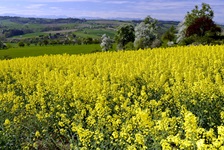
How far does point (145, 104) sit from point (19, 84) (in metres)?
7.63

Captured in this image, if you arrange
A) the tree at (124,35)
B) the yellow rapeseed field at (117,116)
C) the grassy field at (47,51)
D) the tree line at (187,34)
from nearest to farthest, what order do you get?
the yellow rapeseed field at (117,116), the tree line at (187,34), the tree at (124,35), the grassy field at (47,51)

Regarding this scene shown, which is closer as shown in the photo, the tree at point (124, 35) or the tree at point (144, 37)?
the tree at point (144, 37)

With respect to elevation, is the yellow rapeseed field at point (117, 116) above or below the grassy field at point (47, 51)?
above

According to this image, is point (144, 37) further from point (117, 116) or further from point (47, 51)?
point (117, 116)

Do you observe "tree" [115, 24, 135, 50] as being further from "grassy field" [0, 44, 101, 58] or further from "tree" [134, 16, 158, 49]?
→ "tree" [134, 16, 158, 49]

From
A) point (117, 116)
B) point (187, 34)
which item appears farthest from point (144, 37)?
point (117, 116)

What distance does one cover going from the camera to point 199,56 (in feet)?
58.2

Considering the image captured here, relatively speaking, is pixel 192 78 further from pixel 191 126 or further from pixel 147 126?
pixel 191 126

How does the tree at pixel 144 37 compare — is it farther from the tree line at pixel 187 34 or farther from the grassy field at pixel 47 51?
the grassy field at pixel 47 51

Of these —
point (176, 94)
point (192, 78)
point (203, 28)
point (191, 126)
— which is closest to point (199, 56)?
point (192, 78)

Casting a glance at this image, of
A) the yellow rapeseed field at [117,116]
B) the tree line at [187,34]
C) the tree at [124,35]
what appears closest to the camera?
the yellow rapeseed field at [117,116]

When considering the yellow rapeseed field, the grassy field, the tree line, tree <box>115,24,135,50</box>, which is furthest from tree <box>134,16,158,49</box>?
the yellow rapeseed field

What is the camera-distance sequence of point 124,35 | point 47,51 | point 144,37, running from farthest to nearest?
1. point 47,51
2. point 124,35
3. point 144,37

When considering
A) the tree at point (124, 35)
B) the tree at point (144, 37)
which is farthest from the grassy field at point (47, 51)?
the tree at point (144, 37)
